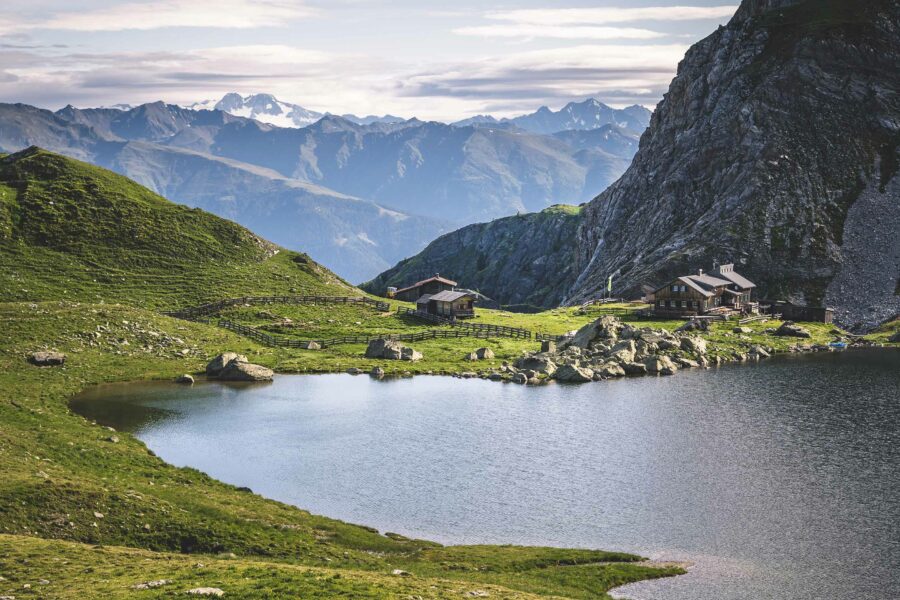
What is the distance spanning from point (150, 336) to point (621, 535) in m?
85.0

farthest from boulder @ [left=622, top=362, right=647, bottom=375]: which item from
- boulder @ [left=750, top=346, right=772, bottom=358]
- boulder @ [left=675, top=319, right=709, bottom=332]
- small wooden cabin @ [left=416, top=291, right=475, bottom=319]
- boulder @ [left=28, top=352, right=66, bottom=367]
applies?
boulder @ [left=28, top=352, right=66, bottom=367]

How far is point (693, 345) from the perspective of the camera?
138 metres

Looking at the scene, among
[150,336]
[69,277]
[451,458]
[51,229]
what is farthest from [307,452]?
[51,229]

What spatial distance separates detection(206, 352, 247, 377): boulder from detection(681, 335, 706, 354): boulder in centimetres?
6378

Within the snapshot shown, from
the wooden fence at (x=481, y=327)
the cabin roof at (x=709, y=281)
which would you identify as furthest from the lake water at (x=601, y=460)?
the cabin roof at (x=709, y=281)

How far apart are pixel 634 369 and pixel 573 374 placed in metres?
10.2

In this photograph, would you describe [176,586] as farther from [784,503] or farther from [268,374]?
[268,374]

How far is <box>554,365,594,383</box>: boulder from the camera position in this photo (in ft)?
399

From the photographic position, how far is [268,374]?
119 meters

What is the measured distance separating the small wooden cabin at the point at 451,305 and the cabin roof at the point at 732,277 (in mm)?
50913

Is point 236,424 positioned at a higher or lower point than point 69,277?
lower

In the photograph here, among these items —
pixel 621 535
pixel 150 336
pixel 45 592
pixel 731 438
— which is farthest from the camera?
pixel 150 336

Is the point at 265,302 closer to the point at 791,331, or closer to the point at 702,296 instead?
the point at 702,296

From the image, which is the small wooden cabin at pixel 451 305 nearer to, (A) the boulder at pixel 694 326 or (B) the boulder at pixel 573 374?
(A) the boulder at pixel 694 326
